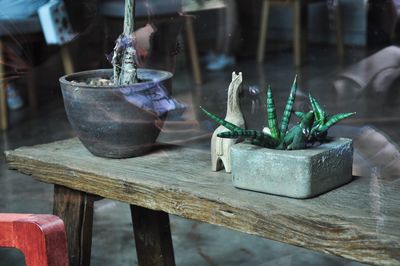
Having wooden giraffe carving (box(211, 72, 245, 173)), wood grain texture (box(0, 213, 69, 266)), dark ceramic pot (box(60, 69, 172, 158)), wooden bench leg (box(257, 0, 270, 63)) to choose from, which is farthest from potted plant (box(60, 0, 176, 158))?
wooden bench leg (box(257, 0, 270, 63))

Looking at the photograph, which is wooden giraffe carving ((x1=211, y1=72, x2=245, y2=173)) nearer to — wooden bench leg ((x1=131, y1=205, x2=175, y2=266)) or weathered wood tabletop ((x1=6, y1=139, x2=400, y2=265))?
weathered wood tabletop ((x1=6, y1=139, x2=400, y2=265))

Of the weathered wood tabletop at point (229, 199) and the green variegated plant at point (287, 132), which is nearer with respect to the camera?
the weathered wood tabletop at point (229, 199)

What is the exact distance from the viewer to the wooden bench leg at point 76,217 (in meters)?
1.16

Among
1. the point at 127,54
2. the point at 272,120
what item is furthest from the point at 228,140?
the point at 127,54

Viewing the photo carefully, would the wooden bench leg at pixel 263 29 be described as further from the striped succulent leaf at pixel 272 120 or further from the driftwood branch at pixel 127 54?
the striped succulent leaf at pixel 272 120

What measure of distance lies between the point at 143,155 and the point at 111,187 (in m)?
0.11

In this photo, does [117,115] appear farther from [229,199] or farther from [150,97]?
[229,199]

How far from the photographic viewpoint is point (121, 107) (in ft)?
3.54

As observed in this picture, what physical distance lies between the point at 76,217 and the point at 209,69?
3.10 ft

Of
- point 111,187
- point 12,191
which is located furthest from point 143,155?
point 12,191

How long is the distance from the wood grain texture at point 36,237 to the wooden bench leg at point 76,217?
247mm

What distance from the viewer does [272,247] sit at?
5.38 feet

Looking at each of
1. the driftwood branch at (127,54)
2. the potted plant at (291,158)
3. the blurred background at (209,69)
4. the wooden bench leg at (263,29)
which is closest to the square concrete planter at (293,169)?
the potted plant at (291,158)

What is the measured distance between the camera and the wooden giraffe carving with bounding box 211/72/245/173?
100 centimetres
